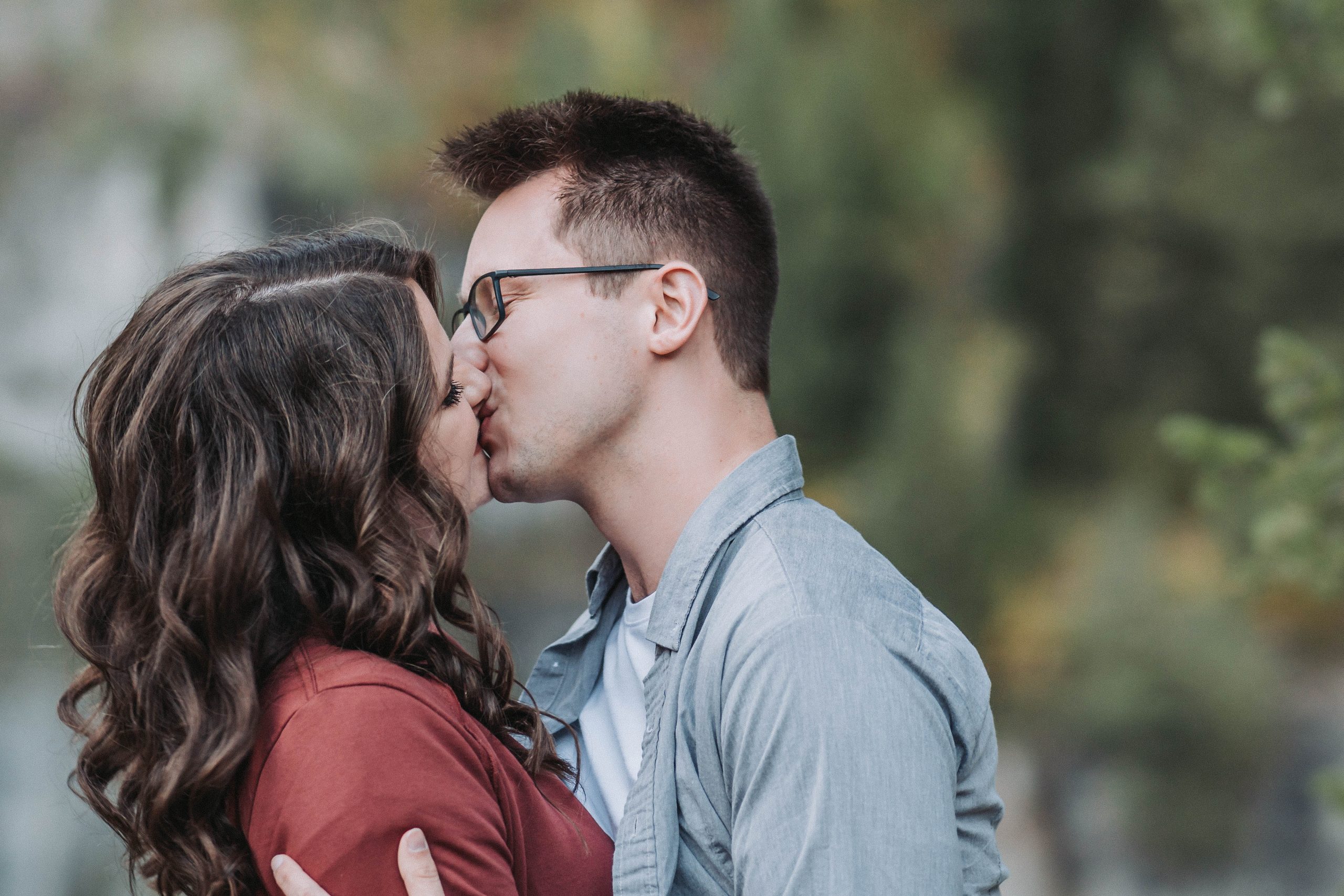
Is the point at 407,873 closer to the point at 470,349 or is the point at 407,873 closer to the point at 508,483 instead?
the point at 508,483

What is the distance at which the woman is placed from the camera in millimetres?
1316

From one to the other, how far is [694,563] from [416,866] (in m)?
0.61

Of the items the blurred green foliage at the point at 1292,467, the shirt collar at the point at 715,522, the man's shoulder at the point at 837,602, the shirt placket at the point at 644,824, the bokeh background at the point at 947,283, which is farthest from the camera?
the bokeh background at the point at 947,283

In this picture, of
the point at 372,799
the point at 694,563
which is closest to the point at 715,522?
the point at 694,563

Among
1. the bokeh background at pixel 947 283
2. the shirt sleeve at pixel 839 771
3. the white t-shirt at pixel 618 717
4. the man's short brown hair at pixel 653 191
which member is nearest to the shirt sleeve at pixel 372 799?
the shirt sleeve at pixel 839 771

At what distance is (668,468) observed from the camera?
1920 mm

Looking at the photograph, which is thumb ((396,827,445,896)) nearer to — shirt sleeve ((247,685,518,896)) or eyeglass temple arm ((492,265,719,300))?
shirt sleeve ((247,685,518,896))

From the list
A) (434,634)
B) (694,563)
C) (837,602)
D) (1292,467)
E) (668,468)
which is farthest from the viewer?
(1292,467)

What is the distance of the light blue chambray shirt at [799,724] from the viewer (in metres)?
1.31

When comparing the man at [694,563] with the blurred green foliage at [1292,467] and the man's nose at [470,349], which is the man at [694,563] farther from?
the blurred green foliage at [1292,467]

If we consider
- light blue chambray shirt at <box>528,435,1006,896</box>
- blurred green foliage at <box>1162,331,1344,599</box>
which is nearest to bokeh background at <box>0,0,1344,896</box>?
blurred green foliage at <box>1162,331,1344,599</box>

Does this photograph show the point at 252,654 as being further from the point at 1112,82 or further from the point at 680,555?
the point at 1112,82

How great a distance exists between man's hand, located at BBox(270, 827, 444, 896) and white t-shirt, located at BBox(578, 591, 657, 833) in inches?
22.1

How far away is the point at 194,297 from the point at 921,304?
16.2 ft
